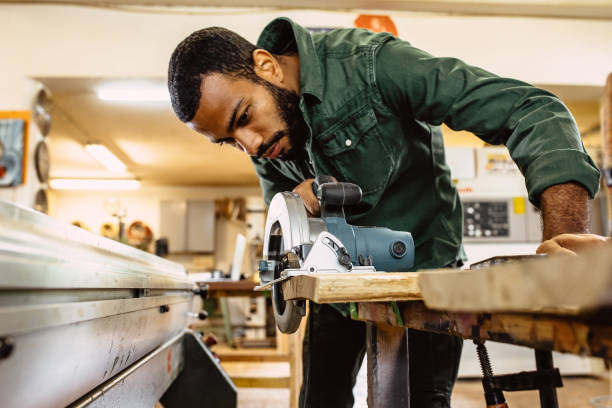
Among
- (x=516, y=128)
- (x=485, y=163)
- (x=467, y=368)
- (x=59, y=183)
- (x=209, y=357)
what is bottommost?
(x=467, y=368)

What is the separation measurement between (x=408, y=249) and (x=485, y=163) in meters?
3.08

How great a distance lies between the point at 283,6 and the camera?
144 inches

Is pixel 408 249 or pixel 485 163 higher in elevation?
pixel 485 163

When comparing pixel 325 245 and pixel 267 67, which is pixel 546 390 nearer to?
pixel 325 245

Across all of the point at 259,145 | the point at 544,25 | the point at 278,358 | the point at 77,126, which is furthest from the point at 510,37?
the point at 77,126

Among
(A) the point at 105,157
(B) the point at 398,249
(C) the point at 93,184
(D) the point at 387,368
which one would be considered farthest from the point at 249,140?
(C) the point at 93,184

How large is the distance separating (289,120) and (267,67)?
0.14m

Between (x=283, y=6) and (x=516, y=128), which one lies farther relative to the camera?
(x=283, y=6)

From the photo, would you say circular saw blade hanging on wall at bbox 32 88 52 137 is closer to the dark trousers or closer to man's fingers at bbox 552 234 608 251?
the dark trousers

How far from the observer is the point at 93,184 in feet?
27.8

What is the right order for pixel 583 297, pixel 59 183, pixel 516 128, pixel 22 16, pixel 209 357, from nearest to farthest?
1. pixel 583 297
2. pixel 516 128
3. pixel 209 357
4. pixel 22 16
5. pixel 59 183

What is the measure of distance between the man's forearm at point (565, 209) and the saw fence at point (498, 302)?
237 mm

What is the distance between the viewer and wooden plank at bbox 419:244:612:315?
246 mm

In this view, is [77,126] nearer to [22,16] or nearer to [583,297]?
[22,16]
